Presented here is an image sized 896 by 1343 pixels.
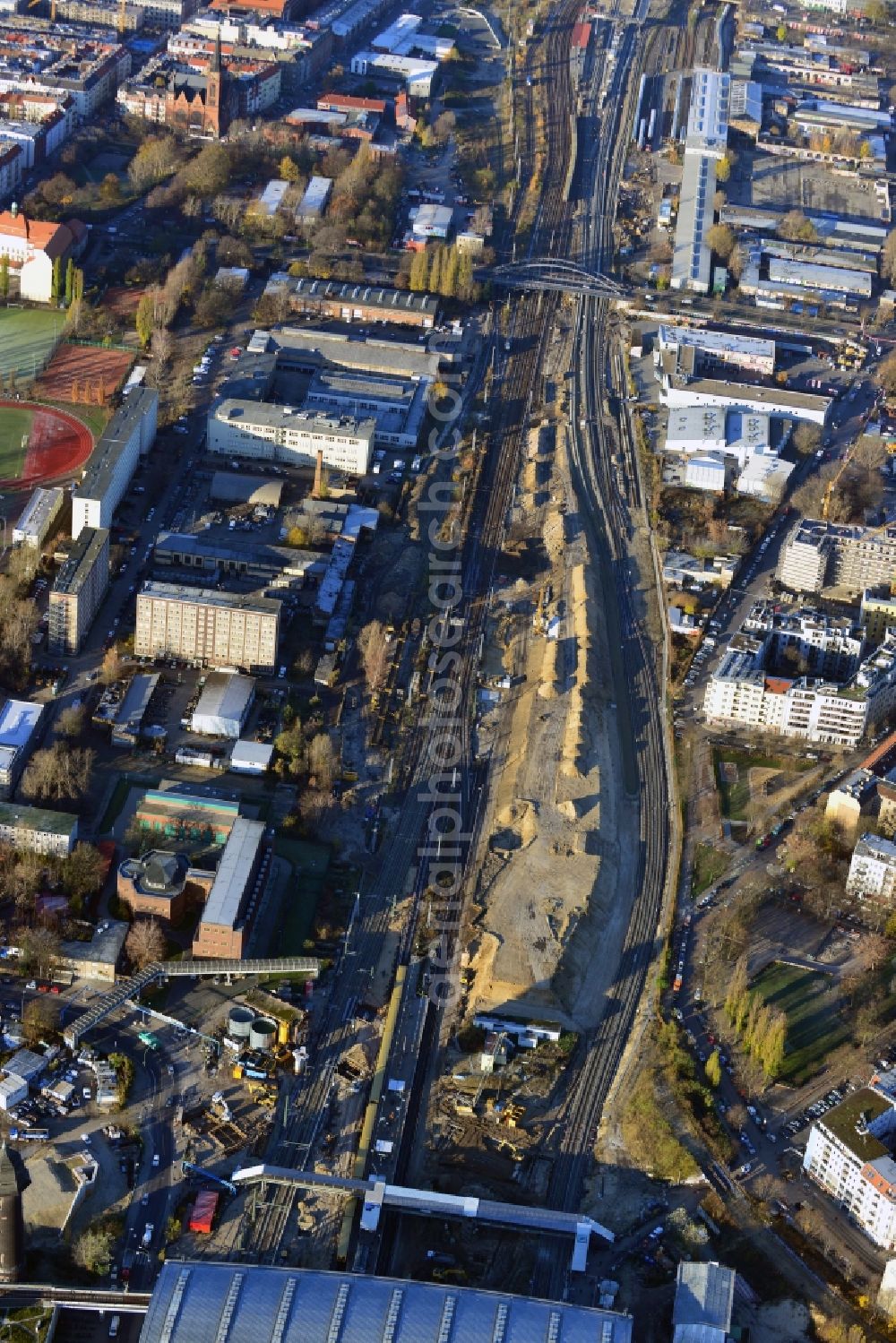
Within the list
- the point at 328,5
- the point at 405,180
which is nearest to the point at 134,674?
the point at 405,180

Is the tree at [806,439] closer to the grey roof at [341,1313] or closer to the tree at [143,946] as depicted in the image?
the tree at [143,946]

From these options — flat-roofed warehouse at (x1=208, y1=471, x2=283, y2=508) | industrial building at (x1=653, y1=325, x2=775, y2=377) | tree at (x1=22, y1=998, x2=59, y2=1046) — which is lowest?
tree at (x1=22, y1=998, x2=59, y2=1046)

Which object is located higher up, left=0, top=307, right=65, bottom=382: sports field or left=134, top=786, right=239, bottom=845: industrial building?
left=0, top=307, right=65, bottom=382: sports field

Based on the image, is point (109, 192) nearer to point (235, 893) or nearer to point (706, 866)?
point (235, 893)

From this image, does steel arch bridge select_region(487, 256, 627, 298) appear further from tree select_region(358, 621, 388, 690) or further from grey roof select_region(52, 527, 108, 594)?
grey roof select_region(52, 527, 108, 594)

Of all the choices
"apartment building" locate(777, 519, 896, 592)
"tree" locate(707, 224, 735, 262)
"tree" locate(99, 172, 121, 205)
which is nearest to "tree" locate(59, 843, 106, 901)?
"apartment building" locate(777, 519, 896, 592)

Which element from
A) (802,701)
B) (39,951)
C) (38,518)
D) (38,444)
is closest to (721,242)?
(38,444)
